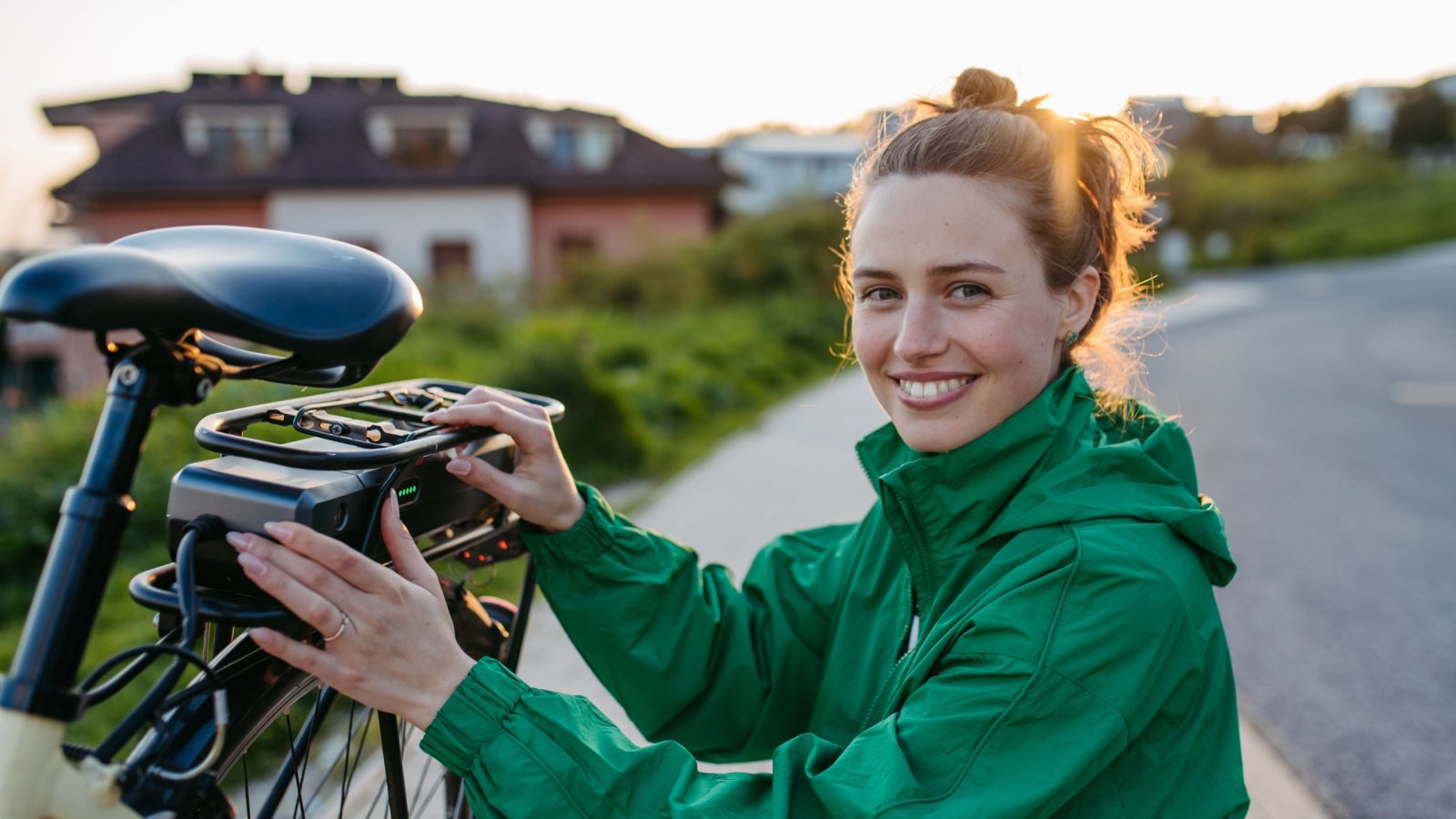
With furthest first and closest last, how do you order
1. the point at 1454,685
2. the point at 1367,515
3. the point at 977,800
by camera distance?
the point at 1367,515 < the point at 1454,685 < the point at 977,800

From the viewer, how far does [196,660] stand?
973 millimetres

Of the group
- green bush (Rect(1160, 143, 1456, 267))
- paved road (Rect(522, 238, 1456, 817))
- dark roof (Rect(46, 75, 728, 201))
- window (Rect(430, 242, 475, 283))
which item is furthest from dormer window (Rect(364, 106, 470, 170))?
green bush (Rect(1160, 143, 1456, 267))

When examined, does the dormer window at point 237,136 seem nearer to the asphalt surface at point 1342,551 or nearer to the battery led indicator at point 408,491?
the asphalt surface at point 1342,551

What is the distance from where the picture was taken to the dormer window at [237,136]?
27.2 m

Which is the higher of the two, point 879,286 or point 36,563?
point 879,286

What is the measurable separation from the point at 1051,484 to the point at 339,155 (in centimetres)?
2955

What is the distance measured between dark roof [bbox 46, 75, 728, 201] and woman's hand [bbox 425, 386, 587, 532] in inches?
1073

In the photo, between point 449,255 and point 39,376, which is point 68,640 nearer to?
point 39,376

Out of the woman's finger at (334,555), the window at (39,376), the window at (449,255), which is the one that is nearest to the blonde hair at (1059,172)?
the woman's finger at (334,555)

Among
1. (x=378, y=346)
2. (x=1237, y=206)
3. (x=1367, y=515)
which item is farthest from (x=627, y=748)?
(x=1237, y=206)

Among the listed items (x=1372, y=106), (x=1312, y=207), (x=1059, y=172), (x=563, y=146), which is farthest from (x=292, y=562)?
(x=1372, y=106)

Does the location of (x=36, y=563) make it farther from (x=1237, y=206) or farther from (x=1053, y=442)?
(x=1237, y=206)

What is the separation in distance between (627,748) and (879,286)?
0.78m

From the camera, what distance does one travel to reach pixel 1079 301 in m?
1.73
